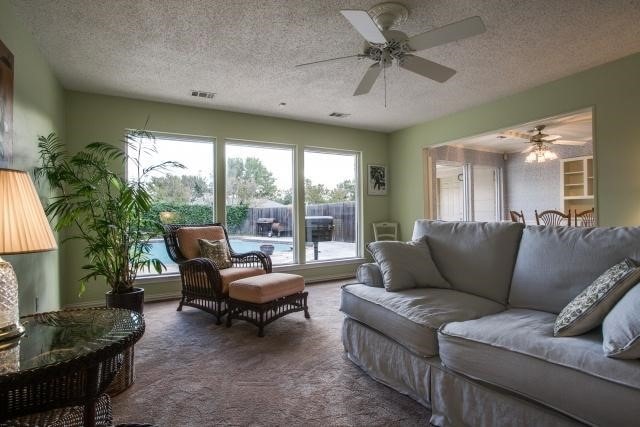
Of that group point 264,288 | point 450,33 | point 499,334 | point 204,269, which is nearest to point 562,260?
point 499,334

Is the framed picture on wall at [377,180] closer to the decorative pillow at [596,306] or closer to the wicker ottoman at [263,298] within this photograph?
the wicker ottoman at [263,298]

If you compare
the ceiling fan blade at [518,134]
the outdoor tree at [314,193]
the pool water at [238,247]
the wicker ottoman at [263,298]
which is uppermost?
the ceiling fan blade at [518,134]

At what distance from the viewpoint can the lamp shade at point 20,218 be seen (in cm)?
113

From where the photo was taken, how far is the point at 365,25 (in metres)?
2.12

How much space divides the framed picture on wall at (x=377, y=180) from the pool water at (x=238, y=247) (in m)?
1.83

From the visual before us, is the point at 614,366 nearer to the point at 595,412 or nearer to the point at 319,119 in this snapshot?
the point at 595,412

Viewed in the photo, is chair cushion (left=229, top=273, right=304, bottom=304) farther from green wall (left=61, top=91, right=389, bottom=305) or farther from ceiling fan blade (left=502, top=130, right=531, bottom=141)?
ceiling fan blade (left=502, top=130, right=531, bottom=141)

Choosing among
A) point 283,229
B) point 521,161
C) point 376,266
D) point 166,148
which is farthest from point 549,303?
point 521,161

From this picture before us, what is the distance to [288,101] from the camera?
4504 mm

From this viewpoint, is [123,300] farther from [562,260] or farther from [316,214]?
[316,214]

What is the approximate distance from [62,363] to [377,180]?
18.4ft

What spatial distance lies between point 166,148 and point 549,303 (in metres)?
4.48

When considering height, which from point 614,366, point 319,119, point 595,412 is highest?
point 319,119

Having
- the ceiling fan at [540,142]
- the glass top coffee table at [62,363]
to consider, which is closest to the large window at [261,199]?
the ceiling fan at [540,142]
